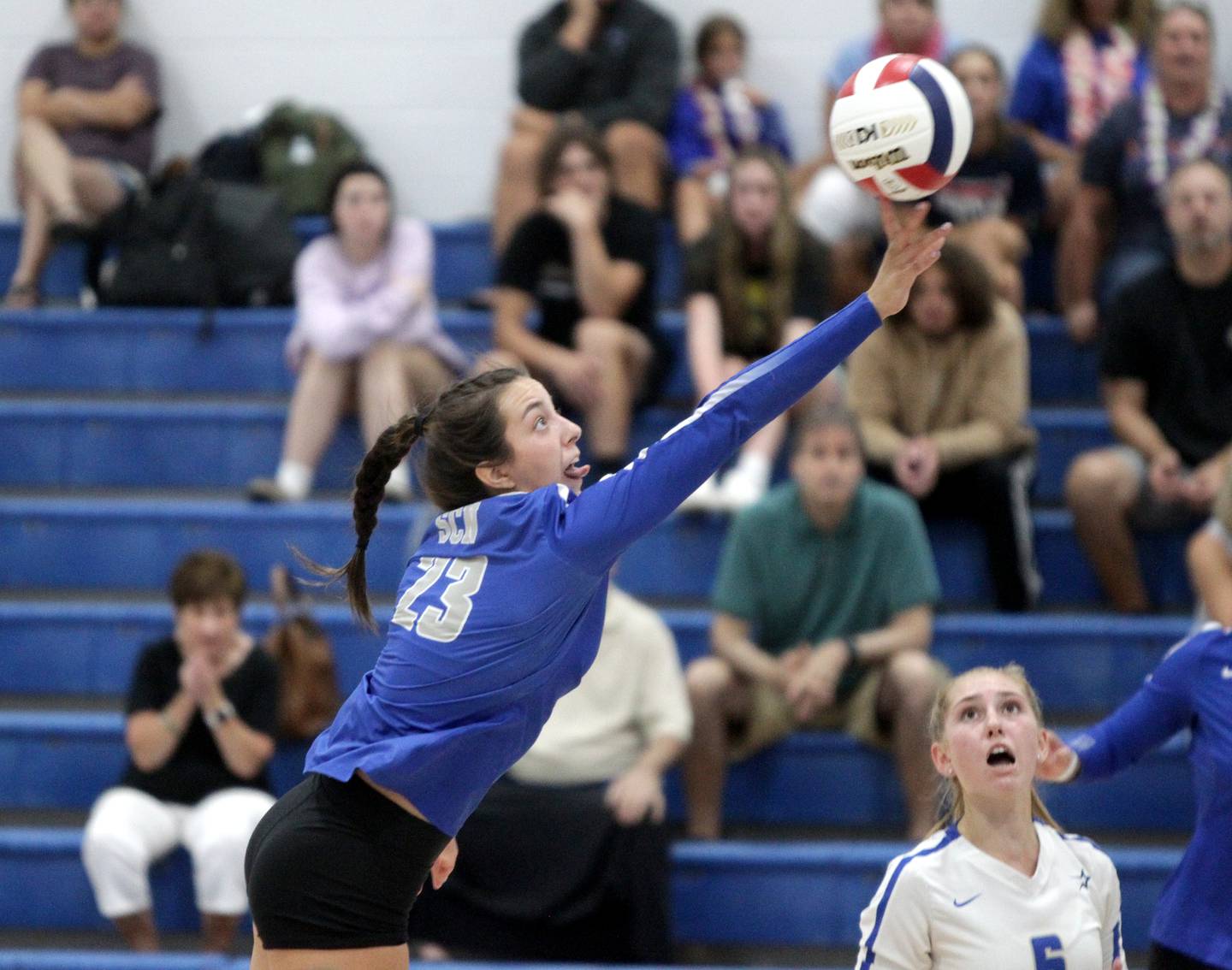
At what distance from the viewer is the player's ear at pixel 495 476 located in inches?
114

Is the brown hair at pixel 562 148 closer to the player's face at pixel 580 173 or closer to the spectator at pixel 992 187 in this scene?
the player's face at pixel 580 173

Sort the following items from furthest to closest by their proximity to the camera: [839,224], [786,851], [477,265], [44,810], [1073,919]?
[477,265], [839,224], [44,810], [786,851], [1073,919]

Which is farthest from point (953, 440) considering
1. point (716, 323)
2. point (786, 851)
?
point (786, 851)

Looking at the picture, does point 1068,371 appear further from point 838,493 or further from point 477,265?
point 477,265

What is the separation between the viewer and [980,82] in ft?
20.5

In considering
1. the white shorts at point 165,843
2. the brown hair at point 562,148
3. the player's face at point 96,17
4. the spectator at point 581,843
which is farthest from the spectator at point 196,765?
Result: the player's face at point 96,17

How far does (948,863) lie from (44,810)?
345 cm

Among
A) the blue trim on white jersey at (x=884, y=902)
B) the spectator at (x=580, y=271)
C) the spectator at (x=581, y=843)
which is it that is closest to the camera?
the blue trim on white jersey at (x=884, y=902)

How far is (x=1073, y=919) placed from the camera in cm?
292

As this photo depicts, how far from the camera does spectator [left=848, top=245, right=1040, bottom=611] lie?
18.4 ft

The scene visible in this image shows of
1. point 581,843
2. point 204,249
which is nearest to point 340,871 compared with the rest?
point 581,843

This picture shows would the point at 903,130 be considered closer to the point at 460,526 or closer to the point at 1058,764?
the point at 460,526

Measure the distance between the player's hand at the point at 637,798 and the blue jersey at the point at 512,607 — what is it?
6.24 feet

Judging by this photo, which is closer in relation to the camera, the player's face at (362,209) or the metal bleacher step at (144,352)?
the player's face at (362,209)
